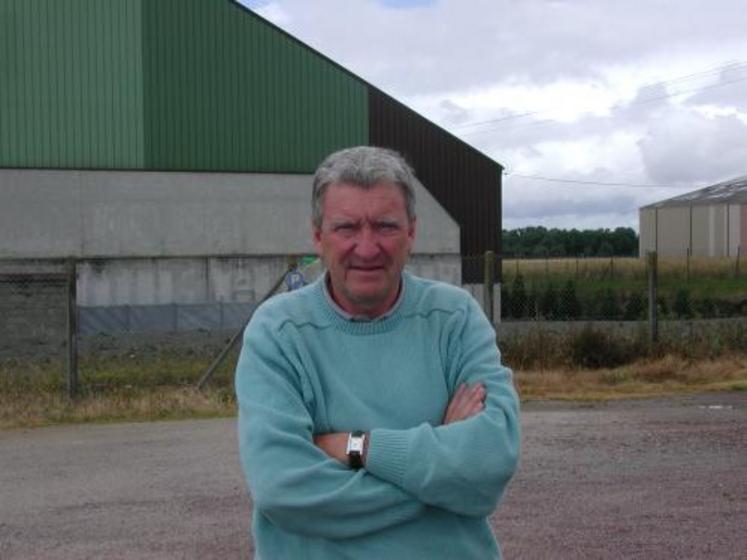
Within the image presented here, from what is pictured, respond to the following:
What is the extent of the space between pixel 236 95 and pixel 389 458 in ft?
104

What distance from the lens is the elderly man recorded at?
8.46 feet

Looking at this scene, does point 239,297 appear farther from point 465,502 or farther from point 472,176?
point 465,502

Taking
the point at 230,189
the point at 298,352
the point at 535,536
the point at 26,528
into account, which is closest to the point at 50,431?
the point at 26,528

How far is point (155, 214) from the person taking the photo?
33.1 m

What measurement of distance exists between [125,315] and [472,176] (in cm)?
1251

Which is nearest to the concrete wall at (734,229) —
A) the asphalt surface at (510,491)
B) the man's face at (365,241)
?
the asphalt surface at (510,491)

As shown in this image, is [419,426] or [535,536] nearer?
[419,426]

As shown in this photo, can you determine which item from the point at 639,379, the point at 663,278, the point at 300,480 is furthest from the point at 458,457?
the point at 663,278

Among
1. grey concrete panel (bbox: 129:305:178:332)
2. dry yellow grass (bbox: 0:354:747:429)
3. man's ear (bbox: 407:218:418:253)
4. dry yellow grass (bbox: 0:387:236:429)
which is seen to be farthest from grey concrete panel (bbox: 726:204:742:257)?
man's ear (bbox: 407:218:418:253)

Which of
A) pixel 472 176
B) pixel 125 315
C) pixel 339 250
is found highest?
pixel 472 176

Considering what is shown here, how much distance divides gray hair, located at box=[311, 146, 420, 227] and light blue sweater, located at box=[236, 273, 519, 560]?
253 millimetres

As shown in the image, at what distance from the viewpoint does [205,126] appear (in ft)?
109

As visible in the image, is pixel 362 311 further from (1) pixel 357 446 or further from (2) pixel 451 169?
Answer: (2) pixel 451 169

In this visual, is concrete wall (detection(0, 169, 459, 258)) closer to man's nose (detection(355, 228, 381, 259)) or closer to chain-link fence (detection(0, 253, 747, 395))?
chain-link fence (detection(0, 253, 747, 395))
